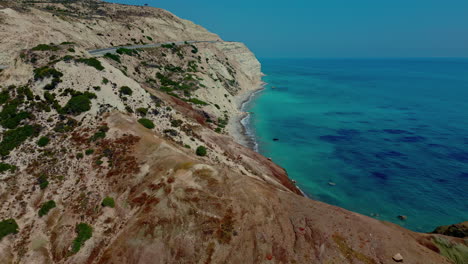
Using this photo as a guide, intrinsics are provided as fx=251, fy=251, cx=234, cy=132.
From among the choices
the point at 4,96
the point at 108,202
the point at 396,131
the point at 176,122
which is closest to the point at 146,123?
the point at 176,122

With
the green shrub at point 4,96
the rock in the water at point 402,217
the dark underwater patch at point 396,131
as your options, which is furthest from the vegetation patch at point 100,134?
the dark underwater patch at point 396,131

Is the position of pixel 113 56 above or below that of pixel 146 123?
above

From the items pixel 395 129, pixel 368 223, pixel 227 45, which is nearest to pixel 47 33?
pixel 368 223

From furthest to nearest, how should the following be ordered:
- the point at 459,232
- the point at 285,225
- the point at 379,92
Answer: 1. the point at 379,92
2. the point at 459,232
3. the point at 285,225

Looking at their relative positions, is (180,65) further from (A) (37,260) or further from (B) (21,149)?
(A) (37,260)

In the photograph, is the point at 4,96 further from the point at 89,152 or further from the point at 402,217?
the point at 402,217

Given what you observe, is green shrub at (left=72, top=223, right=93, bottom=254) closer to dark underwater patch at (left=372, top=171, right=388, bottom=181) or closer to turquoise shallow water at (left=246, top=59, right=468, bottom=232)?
turquoise shallow water at (left=246, top=59, right=468, bottom=232)

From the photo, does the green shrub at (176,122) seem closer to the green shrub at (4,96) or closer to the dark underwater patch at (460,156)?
the green shrub at (4,96)
